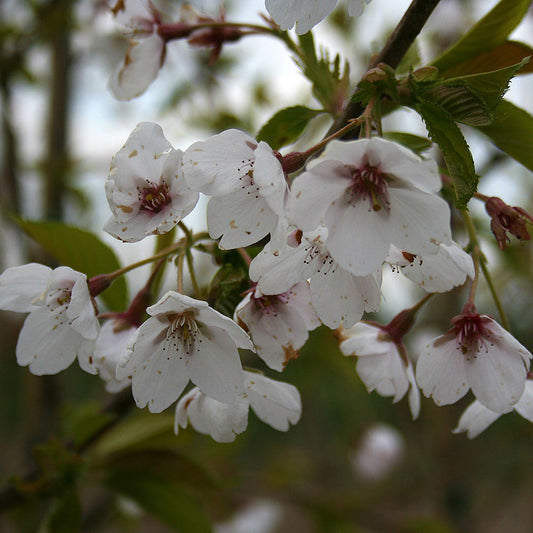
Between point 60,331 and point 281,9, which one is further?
point 60,331

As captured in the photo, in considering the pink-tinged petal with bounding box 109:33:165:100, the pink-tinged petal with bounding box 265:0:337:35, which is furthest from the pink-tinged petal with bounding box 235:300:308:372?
the pink-tinged petal with bounding box 109:33:165:100

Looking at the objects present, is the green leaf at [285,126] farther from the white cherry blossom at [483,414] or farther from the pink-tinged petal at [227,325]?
the white cherry blossom at [483,414]

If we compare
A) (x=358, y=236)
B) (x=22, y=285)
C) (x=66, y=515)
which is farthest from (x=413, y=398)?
(x=66, y=515)

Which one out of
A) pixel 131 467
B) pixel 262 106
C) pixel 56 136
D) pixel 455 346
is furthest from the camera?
pixel 262 106

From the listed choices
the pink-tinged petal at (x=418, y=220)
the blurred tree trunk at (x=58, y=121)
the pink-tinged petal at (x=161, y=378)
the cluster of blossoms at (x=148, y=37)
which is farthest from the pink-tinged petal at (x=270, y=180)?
the blurred tree trunk at (x=58, y=121)

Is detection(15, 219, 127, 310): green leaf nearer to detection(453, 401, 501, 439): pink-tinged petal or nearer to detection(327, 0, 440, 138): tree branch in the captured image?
detection(327, 0, 440, 138): tree branch

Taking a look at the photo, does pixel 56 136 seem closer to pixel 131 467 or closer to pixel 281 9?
pixel 131 467

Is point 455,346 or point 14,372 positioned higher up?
point 455,346

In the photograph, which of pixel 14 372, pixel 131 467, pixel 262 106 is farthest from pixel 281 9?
pixel 14 372
